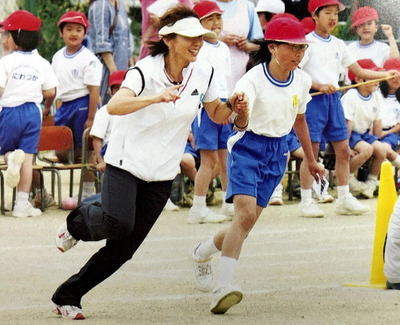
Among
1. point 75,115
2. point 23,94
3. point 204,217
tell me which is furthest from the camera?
point 75,115

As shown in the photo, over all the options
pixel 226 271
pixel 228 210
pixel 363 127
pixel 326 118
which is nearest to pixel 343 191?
pixel 326 118

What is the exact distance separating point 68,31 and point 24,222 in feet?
6.33

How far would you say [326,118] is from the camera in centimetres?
975

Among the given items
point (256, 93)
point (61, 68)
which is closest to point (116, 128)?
point (256, 93)

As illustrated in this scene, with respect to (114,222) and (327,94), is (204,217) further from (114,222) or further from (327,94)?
(114,222)

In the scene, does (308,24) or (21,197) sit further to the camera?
(308,24)

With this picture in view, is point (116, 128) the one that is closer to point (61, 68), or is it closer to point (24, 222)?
point (24, 222)

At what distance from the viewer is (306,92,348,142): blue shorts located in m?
9.69

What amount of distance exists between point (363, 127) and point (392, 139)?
49 centimetres

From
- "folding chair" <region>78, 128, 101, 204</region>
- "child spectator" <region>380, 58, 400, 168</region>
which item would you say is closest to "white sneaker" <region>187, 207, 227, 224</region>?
"folding chair" <region>78, 128, 101, 204</region>

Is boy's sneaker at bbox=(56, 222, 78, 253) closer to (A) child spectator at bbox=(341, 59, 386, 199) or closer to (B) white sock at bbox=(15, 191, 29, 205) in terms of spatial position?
(B) white sock at bbox=(15, 191, 29, 205)

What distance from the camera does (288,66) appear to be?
6.50m

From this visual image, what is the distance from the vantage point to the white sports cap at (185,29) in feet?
18.7

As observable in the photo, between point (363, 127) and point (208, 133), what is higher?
point (208, 133)
